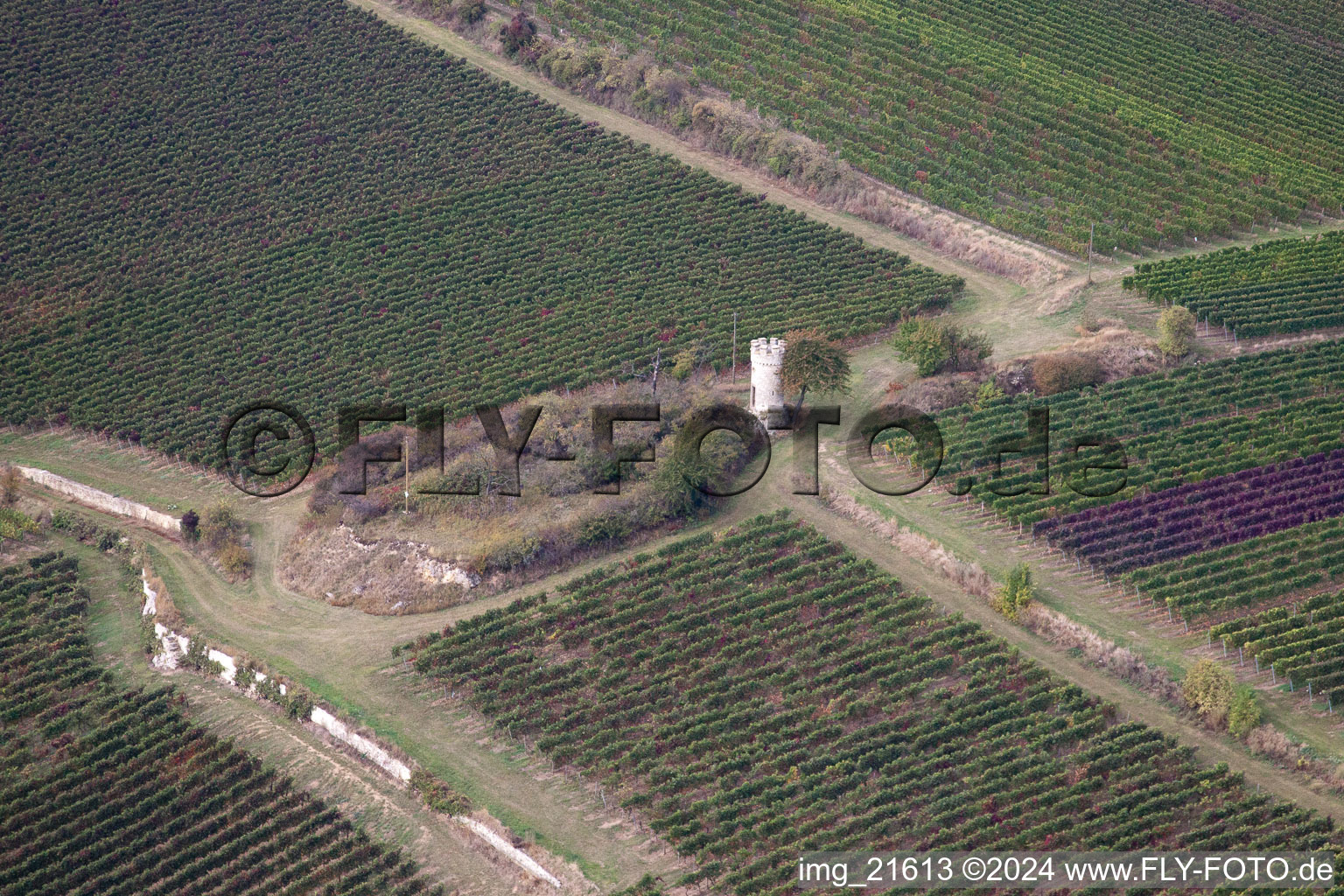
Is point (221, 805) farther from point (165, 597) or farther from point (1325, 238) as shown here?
point (1325, 238)

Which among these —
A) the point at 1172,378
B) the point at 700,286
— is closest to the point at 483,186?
the point at 700,286

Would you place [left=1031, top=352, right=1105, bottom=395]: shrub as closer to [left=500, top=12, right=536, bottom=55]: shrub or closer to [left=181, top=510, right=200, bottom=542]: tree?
[left=181, top=510, right=200, bottom=542]: tree

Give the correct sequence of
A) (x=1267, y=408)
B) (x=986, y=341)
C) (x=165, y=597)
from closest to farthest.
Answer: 1. (x=165, y=597)
2. (x=1267, y=408)
3. (x=986, y=341)

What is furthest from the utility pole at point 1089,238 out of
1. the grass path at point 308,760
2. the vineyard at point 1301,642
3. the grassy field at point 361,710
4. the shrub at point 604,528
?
the grass path at point 308,760

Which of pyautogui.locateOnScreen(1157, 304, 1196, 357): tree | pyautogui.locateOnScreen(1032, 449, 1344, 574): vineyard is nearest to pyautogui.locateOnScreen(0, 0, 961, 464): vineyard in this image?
pyautogui.locateOnScreen(1157, 304, 1196, 357): tree

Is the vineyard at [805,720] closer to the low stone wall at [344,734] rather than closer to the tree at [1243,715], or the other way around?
the tree at [1243,715]
